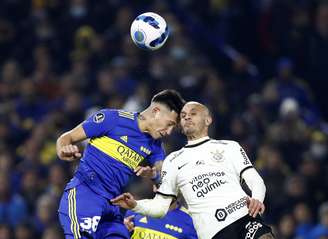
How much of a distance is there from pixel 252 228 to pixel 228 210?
29cm

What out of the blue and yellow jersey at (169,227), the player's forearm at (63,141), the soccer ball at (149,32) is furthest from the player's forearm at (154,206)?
the soccer ball at (149,32)

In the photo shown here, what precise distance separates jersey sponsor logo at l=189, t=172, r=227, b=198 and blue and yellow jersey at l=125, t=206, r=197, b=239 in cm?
72

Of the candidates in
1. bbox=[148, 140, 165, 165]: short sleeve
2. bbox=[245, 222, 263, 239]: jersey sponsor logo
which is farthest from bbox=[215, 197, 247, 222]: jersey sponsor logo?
bbox=[148, 140, 165, 165]: short sleeve

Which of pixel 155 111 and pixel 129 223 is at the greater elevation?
pixel 155 111

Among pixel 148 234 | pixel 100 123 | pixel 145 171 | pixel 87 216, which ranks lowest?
pixel 148 234

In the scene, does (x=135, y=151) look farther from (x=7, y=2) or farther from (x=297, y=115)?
(x=7, y=2)

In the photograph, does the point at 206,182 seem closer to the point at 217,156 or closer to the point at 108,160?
the point at 217,156

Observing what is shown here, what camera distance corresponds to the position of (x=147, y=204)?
31.6 feet

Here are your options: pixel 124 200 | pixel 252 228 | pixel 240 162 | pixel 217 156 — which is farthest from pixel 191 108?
pixel 252 228

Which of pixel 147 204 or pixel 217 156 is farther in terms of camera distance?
pixel 217 156

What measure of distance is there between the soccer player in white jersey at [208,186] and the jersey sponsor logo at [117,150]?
32 centimetres

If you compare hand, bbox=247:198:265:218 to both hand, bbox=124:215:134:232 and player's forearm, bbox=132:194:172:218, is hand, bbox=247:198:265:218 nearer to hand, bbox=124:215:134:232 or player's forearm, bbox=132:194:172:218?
player's forearm, bbox=132:194:172:218

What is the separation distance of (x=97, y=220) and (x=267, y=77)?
7.51m

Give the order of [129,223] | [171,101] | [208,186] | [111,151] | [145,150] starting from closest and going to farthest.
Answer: [208,186] < [111,151] < [145,150] < [171,101] < [129,223]
